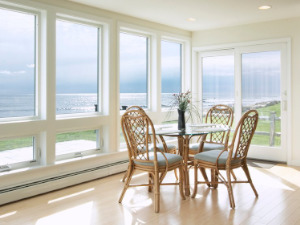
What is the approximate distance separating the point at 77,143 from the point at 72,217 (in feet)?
4.90

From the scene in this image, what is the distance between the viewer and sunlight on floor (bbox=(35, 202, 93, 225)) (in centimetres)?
293

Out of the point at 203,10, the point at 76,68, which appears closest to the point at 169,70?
the point at 203,10

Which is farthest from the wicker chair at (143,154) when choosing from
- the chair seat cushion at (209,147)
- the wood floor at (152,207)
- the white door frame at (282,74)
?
Answer: the white door frame at (282,74)

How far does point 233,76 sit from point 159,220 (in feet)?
12.2

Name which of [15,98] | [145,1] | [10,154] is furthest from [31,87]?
[145,1]

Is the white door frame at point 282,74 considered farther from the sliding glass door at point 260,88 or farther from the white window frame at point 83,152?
the white window frame at point 83,152

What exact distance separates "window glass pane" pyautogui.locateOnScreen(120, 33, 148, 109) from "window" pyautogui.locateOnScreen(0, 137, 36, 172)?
5.52 feet

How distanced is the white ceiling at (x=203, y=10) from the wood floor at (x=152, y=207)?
2.43 metres

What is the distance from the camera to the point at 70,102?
14.3 ft

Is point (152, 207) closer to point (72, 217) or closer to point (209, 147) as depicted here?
point (72, 217)

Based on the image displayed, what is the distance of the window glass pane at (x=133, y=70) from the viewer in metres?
5.10

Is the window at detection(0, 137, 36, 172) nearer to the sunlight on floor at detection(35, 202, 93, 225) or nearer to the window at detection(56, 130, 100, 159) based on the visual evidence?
the window at detection(56, 130, 100, 159)

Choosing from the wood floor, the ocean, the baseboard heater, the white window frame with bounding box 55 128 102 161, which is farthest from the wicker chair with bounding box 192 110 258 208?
the ocean

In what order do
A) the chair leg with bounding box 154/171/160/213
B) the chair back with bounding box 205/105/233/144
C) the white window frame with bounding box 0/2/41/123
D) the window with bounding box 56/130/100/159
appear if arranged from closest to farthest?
1. the chair leg with bounding box 154/171/160/213
2. the white window frame with bounding box 0/2/41/123
3. the window with bounding box 56/130/100/159
4. the chair back with bounding box 205/105/233/144
